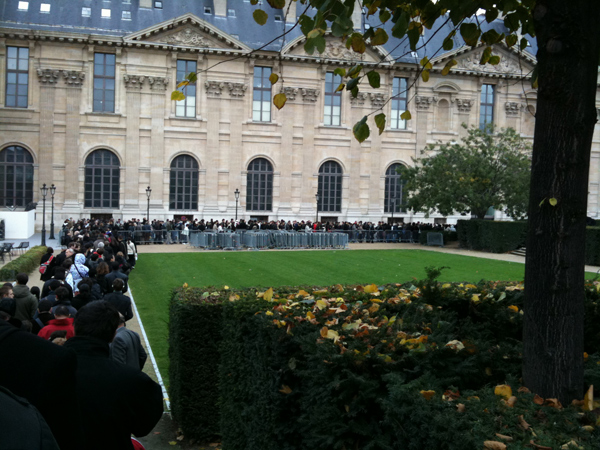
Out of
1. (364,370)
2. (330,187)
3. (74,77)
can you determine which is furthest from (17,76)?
(364,370)

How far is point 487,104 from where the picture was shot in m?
48.8

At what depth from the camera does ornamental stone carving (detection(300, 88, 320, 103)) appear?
4484 centimetres

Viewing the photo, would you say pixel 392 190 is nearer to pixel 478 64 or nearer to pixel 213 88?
pixel 478 64

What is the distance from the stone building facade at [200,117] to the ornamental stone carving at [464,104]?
0.09m

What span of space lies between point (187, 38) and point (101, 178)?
37.7 feet

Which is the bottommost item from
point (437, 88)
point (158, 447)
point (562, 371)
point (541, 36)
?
point (158, 447)

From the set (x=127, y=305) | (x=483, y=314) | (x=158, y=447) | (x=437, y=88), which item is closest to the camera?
(x=483, y=314)

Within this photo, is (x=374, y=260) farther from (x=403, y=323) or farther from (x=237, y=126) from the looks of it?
(x=403, y=323)

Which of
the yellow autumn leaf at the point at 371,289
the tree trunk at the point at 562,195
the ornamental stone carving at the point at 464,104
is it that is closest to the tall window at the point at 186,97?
the ornamental stone carving at the point at 464,104

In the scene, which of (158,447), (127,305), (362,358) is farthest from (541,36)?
(127,305)

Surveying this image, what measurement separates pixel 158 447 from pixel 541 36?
6.13 meters

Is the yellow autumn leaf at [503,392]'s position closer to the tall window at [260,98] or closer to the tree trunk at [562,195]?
the tree trunk at [562,195]

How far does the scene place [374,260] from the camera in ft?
91.5

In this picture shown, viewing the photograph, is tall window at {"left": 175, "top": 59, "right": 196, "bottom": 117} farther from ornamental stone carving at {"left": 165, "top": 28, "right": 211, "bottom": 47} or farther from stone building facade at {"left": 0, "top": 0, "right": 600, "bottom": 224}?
ornamental stone carving at {"left": 165, "top": 28, "right": 211, "bottom": 47}
